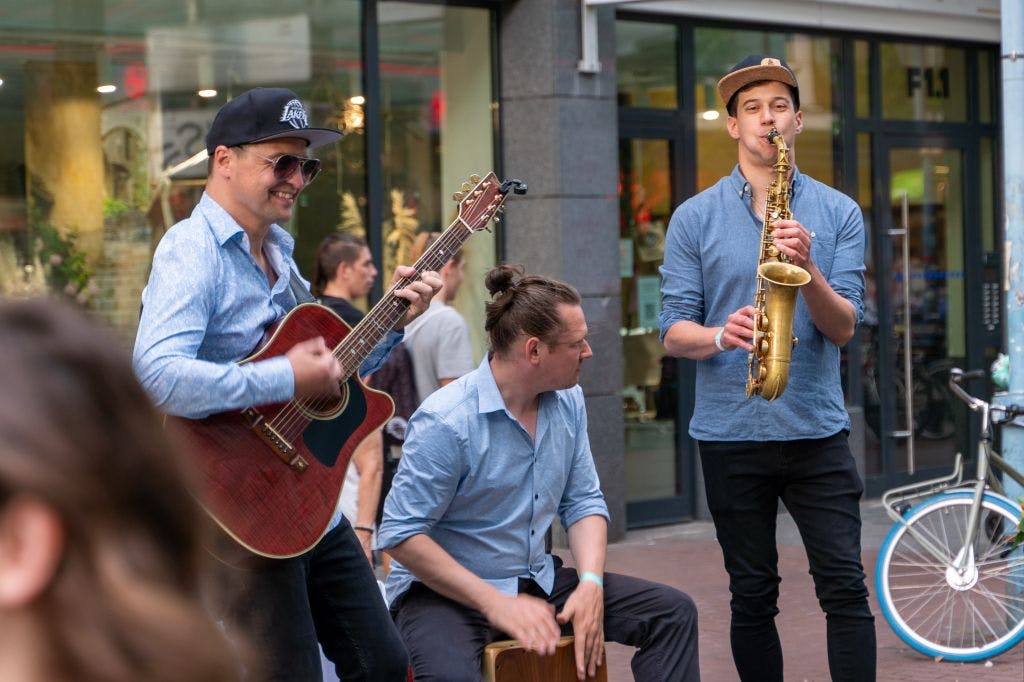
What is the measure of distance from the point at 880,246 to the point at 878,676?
583 cm

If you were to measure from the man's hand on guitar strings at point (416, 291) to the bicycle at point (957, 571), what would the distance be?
336cm

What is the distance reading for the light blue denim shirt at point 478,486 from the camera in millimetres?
4070

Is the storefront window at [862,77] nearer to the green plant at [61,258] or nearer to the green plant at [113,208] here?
the green plant at [113,208]

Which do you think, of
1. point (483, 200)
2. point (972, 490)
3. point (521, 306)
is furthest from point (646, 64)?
point (521, 306)

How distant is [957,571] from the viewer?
263 inches

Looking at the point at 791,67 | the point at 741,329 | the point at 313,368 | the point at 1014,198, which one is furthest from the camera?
the point at 791,67

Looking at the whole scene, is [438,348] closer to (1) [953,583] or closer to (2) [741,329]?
(1) [953,583]

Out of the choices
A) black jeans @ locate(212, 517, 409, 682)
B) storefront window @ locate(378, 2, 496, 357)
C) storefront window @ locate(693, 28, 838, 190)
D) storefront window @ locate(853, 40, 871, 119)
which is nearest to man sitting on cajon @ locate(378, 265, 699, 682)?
black jeans @ locate(212, 517, 409, 682)

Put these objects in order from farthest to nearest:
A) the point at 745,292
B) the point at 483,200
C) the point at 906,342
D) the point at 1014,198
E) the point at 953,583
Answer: the point at 906,342 → the point at 1014,198 → the point at 953,583 → the point at 745,292 → the point at 483,200

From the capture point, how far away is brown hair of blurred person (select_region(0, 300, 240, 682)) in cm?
108

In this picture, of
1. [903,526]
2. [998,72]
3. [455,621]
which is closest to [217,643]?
[455,621]

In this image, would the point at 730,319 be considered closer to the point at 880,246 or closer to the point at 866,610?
the point at 866,610

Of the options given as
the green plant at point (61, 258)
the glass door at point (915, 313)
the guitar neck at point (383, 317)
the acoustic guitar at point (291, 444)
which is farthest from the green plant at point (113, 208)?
the glass door at point (915, 313)

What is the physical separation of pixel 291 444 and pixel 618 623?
103 cm
